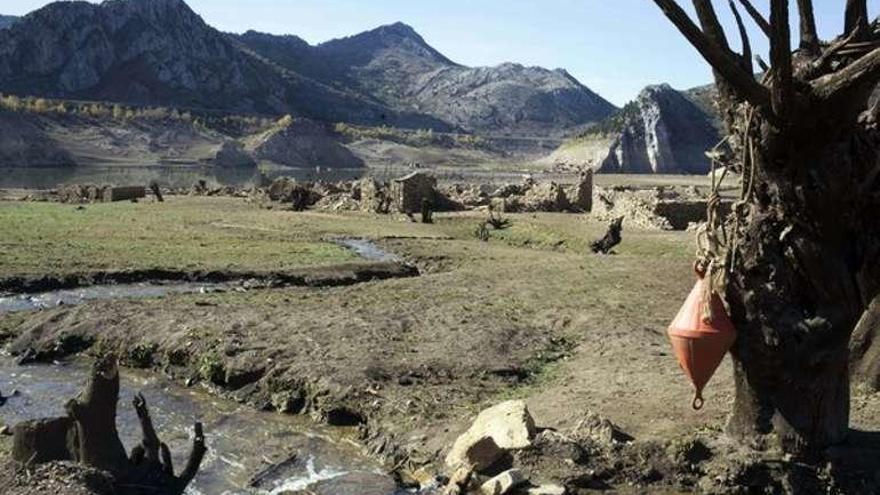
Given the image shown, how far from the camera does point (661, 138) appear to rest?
461 ft

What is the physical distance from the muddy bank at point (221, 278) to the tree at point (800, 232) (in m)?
13.2

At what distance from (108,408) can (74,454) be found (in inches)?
19.3

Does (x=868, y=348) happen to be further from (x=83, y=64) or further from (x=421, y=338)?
(x=83, y=64)

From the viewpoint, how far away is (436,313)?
1541 centimetres

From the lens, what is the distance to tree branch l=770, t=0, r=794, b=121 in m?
6.54

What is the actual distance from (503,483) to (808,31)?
15.8 feet

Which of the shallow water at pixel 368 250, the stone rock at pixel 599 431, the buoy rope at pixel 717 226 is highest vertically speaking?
the buoy rope at pixel 717 226

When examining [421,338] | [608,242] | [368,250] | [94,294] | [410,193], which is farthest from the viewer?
[410,193]

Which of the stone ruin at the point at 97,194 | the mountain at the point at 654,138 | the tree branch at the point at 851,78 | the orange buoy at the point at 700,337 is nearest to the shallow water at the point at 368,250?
the orange buoy at the point at 700,337

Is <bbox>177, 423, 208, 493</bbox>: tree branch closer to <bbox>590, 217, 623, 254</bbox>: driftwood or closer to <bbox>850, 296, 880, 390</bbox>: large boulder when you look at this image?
<bbox>850, 296, 880, 390</bbox>: large boulder

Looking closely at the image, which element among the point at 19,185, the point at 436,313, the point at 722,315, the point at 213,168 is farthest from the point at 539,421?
the point at 213,168

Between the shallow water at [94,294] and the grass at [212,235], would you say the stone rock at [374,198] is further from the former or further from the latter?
the shallow water at [94,294]

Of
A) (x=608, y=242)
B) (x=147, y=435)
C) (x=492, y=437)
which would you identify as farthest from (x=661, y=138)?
(x=147, y=435)

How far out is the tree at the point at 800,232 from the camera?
23.5 feet
